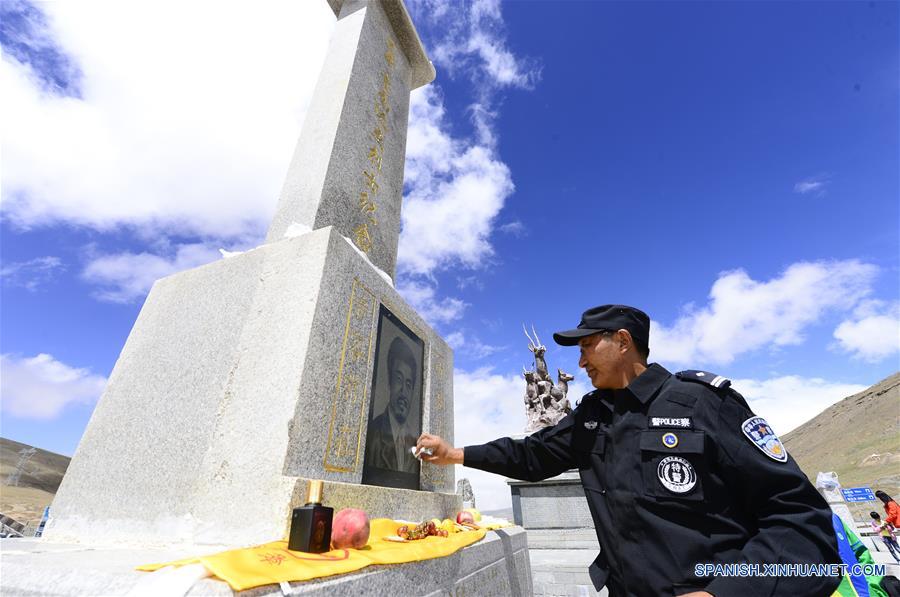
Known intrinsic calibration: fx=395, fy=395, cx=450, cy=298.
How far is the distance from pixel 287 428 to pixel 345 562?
2.79ft

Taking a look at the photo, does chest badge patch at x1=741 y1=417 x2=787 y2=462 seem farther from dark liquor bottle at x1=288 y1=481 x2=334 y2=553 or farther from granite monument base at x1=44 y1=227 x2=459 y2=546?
granite monument base at x1=44 y1=227 x2=459 y2=546

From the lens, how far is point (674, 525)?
1.61 m

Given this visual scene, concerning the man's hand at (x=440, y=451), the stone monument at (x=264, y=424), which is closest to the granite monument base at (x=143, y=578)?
the stone monument at (x=264, y=424)

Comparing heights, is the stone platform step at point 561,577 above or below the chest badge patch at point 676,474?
below

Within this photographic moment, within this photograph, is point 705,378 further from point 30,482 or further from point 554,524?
point 30,482

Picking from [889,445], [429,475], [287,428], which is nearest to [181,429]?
[287,428]

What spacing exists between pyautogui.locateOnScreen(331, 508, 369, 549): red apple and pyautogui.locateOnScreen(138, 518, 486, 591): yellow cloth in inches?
1.6

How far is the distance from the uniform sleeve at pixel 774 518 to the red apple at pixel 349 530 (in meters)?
1.36

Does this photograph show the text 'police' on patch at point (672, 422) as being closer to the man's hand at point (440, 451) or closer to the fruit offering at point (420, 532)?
the man's hand at point (440, 451)

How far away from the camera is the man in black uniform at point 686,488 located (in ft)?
4.53

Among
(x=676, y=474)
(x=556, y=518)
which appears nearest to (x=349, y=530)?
(x=676, y=474)

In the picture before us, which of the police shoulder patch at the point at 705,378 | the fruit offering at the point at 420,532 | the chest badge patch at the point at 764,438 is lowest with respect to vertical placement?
the fruit offering at the point at 420,532

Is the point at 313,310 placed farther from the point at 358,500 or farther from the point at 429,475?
the point at 429,475

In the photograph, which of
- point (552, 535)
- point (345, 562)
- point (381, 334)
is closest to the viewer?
point (345, 562)
